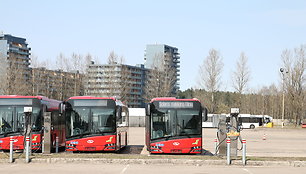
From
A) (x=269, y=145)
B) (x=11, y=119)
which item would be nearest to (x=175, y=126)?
(x=11, y=119)

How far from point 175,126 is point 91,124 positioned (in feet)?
13.5

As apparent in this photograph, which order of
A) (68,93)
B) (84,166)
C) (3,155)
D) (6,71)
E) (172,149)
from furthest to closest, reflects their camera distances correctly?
(68,93), (6,71), (172,149), (3,155), (84,166)

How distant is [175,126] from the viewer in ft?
78.8

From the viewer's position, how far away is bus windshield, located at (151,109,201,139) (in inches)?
942

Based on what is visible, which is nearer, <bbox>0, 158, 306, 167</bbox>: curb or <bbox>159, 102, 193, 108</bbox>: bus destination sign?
<bbox>0, 158, 306, 167</bbox>: curb

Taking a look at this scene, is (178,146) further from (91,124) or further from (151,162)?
(91,124)

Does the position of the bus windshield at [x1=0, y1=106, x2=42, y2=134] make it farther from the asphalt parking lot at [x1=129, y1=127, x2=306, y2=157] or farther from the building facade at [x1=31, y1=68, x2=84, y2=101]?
the building facade at [x1=31, y1=68, x2=84, y2=101]

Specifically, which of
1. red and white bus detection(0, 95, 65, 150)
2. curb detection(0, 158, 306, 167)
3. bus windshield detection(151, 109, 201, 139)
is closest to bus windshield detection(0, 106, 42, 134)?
red and white bus detection(0, 95, 65, 150)

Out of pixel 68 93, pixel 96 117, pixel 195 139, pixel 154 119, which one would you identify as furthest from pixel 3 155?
pixel 68 93

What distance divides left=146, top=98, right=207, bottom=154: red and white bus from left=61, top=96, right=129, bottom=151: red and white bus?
1.92 meters

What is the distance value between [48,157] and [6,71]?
5392 centimetres

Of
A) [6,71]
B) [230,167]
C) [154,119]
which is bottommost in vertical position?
[230,167]

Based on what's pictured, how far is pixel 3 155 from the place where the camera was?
2236 cm

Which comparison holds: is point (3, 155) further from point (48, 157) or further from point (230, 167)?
point (230, 167)
